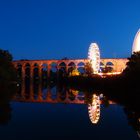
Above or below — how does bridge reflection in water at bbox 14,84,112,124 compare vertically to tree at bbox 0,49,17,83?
below

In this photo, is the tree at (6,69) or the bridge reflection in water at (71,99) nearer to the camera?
the bridge reflection in water at (71,99)

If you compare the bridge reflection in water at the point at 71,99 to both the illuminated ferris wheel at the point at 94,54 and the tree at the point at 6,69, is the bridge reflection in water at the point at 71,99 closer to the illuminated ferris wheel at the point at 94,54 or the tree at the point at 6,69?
the tree at the point at 6,69

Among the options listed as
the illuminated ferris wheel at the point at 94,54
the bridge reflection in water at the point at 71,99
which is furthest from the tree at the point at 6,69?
the illuminated ferris wheel at the point at 94,54

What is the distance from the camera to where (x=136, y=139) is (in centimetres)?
1433

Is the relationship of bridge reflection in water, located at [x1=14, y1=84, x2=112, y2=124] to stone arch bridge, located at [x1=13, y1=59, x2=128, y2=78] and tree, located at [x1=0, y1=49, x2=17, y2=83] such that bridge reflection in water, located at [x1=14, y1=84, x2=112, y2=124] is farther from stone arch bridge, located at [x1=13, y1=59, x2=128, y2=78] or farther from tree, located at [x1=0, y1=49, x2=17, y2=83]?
stone arch bridge, located at [x1=13, y1=59, x2=128, y2=78]

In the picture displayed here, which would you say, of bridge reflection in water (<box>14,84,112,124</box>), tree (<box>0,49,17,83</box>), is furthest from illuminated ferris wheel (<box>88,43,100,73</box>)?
bridge reflection in water (<box>14,84,112,124</box>)

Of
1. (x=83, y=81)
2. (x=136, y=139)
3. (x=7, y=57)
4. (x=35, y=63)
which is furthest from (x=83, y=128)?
(x=35, y=63)

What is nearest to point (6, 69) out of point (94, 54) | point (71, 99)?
point (94, 54)

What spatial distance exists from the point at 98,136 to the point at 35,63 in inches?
3700

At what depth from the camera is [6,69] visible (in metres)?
61.2

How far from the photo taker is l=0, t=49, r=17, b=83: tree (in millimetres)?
55594

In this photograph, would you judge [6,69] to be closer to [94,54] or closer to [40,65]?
[94,54]

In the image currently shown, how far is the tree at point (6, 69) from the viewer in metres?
55.6

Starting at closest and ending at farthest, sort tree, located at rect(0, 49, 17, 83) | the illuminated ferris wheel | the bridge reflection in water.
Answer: the bridge reflection in water
tree, located at rect(0, 49, 17, 83)
the illuminated ferris wheel
